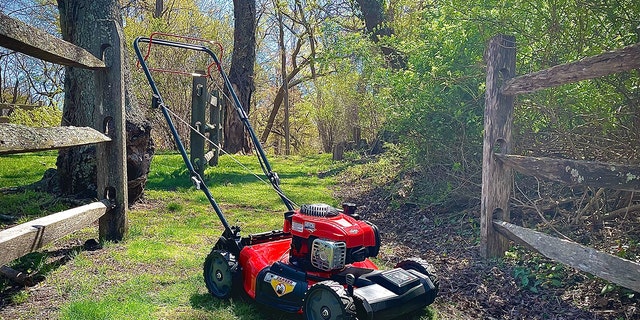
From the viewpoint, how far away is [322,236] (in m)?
3.05

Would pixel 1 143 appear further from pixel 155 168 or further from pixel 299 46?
pixel 299 46

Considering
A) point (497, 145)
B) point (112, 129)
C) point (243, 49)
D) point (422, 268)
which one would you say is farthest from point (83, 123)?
point (243, 49)

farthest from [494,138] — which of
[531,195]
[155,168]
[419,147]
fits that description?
[155,168]

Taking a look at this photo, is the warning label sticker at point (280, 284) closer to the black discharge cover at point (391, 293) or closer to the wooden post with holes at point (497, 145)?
the black discharge cover at point (391, 293)

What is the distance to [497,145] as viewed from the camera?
4.38m

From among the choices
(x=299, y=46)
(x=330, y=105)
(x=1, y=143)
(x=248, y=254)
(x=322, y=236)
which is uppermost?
(x=299, y=46)

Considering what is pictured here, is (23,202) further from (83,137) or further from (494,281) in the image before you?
(494,281)

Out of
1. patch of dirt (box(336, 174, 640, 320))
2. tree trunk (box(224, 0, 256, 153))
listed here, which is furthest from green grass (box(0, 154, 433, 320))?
tree trunk (box(224, 0, 256, 153))

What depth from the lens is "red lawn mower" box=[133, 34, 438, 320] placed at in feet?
9.24

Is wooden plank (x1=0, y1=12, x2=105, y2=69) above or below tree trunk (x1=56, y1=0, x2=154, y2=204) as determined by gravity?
above

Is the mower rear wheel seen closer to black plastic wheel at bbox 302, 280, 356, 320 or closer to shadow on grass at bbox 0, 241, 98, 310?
black plastic wheel at bbox 302, 280, 356, 320

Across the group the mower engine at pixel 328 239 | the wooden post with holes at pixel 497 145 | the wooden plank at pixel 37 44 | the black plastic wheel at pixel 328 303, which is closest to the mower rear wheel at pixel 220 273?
the mower engine at pixel 328 239

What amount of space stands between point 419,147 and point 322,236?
356 centimetres

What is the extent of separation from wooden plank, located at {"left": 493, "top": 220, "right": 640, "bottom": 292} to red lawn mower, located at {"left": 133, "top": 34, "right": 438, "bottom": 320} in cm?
83
